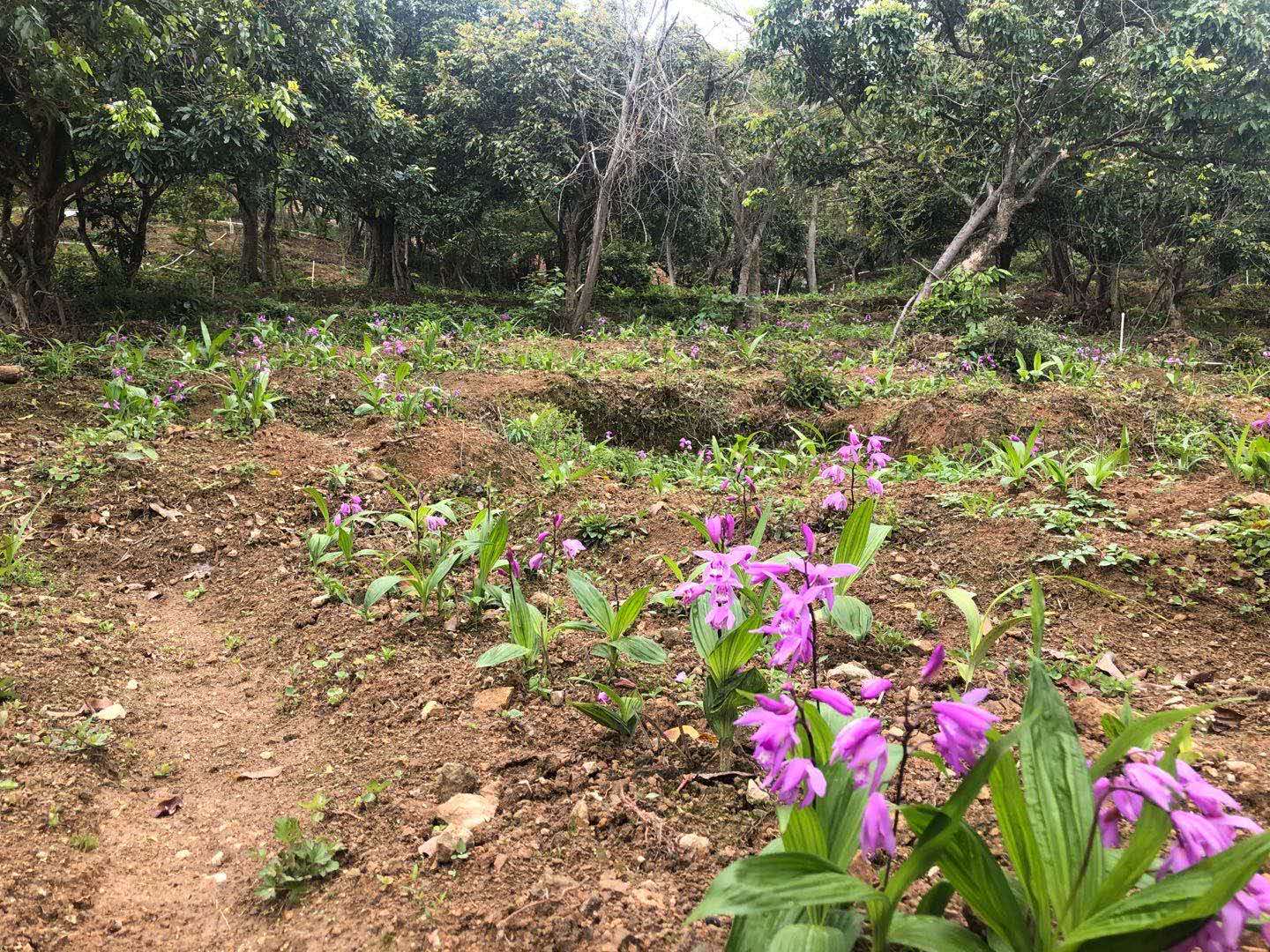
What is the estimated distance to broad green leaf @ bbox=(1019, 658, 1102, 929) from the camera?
957 mm

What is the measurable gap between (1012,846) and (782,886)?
0.37m

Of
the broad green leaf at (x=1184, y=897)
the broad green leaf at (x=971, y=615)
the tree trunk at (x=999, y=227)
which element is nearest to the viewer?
the broad green leaf at (x=1184, y=897)

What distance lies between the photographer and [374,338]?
10.3 m

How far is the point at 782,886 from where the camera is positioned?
0.94 m

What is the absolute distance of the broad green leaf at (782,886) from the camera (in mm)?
924

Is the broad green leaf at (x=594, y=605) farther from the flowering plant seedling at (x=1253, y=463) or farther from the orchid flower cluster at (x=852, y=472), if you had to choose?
the flowering plant seedling at (x=1253, y=463)

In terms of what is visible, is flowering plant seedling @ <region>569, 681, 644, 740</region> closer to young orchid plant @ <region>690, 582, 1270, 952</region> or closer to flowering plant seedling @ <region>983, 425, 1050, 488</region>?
young orchid plant @ <region>690, 582, 1270, 952</region>

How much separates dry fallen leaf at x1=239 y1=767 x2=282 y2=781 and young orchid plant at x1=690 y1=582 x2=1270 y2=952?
160cm

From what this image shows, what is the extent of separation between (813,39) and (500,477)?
9915 mm

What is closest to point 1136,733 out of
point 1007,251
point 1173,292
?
point 1173,292

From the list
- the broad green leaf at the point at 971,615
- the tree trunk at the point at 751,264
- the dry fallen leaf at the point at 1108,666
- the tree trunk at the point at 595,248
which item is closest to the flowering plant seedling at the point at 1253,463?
the dry fallen leaf at the point at 1108,666

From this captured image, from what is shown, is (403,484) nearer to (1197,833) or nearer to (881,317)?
(1197,833)

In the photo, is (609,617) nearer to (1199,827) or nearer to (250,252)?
(1199,827)

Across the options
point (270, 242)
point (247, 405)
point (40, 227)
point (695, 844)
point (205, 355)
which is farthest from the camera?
point (270, 242)
